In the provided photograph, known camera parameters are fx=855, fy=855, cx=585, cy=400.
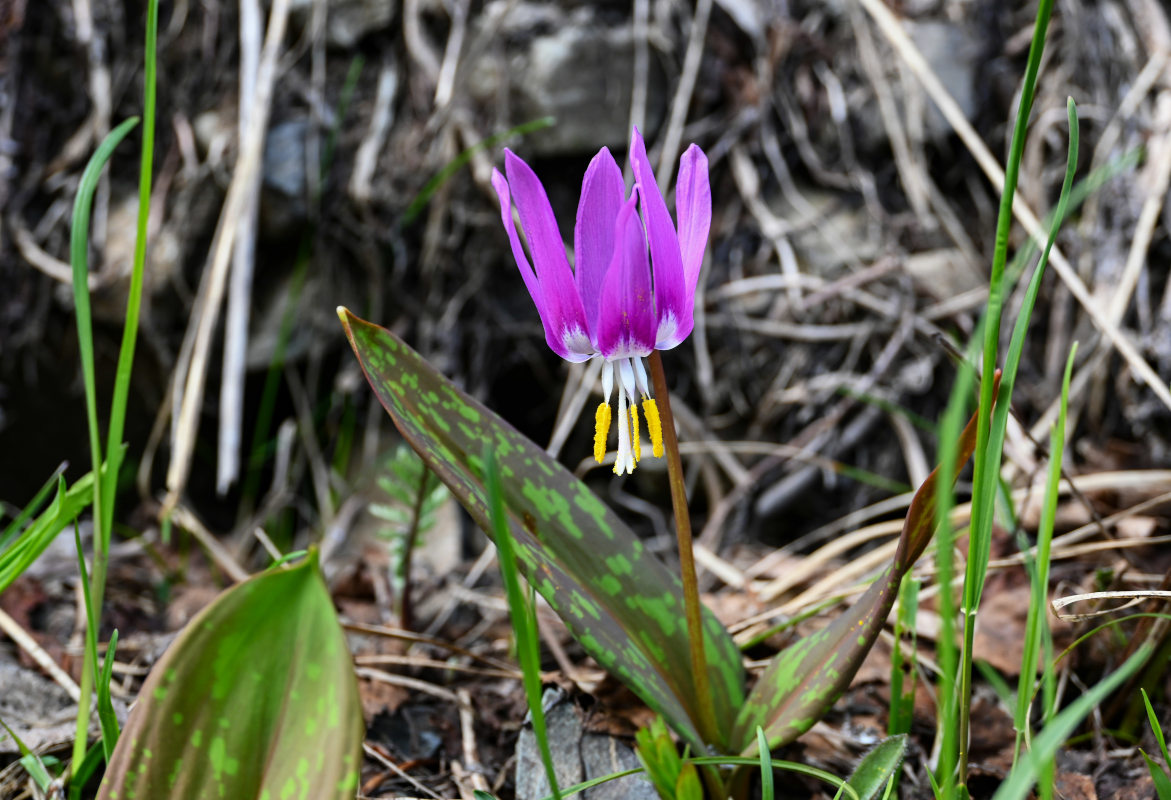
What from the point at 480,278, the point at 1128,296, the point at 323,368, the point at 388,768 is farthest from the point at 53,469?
the point at 1128,296

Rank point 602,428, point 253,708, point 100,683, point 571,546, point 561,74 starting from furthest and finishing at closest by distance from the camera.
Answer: point 561,74, point 571,546, point 602,428, point 100,683, point 253,708

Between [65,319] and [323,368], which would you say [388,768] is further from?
[65,319]

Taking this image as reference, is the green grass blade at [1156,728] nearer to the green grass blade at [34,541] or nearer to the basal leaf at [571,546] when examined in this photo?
the basal leaf at [571,546]

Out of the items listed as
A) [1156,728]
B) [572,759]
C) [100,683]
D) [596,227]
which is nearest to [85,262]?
[100,683]

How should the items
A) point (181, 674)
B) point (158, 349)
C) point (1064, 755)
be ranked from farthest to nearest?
point (158, 349) < point (1064, 755) < point (181, 674)

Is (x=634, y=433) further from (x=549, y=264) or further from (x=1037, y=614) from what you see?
(x=1037, y=614)
